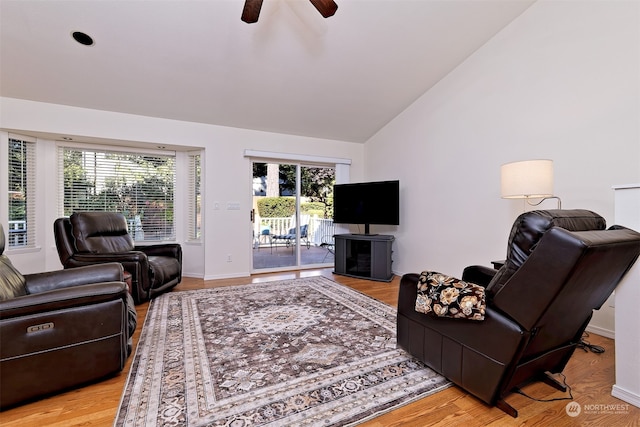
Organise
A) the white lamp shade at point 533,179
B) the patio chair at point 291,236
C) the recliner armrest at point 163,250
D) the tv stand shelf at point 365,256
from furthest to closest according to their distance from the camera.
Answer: the patio chair at point 291,236 < the tv stand shelf at point 365,256 < the recliner armrest at point 163,250 < the white lamp shade at point 533,179

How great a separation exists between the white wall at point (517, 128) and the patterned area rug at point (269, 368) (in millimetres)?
1540

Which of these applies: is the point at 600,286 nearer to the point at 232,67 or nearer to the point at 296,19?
the point at 296,19

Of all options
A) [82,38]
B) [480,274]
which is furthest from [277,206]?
[480,274]

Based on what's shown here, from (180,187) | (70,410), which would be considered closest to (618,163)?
(70,410)

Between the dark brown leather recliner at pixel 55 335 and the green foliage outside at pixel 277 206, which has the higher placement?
the green foliage outside at pixel 277 206

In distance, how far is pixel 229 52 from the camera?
9.86 ft

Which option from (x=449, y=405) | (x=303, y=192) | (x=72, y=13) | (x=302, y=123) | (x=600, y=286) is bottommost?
(x=449, y=405)

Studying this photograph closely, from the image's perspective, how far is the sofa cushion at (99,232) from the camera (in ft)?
10.3

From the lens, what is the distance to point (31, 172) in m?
3.63

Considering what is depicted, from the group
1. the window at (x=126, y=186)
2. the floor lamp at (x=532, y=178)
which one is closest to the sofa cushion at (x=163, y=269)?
the window at (x=126, y=186)

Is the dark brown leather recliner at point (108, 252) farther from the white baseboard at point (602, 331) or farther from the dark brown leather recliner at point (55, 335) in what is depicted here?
the white baseboard at point (602, 331)

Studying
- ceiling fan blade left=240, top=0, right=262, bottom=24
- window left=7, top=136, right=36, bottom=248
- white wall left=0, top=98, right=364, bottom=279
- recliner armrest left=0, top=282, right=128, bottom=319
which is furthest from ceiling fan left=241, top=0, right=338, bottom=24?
window left=7, top=136, right=36, bottom=248

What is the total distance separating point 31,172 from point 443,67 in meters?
5.46

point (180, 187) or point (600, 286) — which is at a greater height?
point (180, 187)
